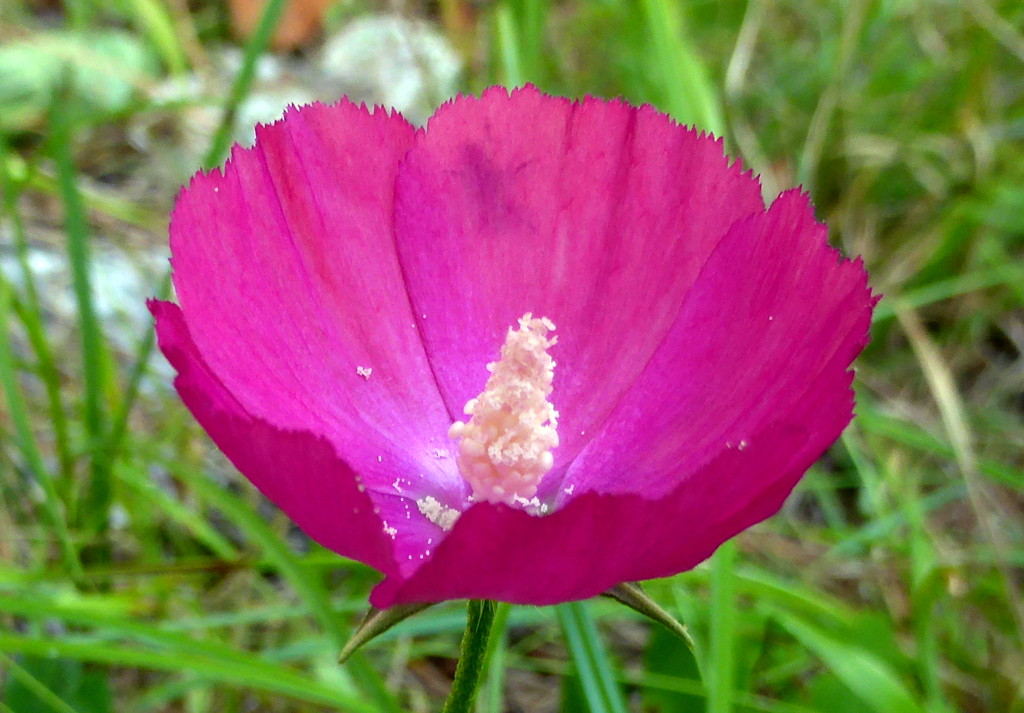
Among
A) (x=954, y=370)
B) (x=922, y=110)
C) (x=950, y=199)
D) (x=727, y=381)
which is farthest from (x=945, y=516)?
(x=727, y=381)

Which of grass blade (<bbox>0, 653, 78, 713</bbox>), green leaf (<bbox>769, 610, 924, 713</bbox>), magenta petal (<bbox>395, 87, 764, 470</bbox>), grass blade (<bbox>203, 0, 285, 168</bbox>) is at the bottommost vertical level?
grass blade (<bbox>0, 653, 78, 713</bbox>)

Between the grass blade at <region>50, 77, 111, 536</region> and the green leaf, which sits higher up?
the grass blade at <region>50, 77, 111, 536</region>

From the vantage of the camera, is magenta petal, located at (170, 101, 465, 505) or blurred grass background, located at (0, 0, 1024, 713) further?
blurred grass background, located at (0, 0, 1024, 713)

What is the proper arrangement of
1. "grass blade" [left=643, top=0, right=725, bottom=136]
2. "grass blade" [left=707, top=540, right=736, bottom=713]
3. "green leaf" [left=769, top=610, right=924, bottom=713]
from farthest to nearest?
"grass blade" [left=643, top=0, right=725, bottom=136] → "green leaf" [left=769, top=610, right=924, bottom=713] → "grass blade" [left=707, top=540, right=736, bottom=713]

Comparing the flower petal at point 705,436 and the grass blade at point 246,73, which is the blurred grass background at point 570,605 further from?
the flower petal at point 705,436

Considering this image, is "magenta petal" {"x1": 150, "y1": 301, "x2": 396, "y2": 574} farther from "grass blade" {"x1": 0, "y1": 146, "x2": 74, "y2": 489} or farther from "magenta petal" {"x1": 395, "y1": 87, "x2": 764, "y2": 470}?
"grass blade" {"x1": 0, "y1": 146, "x2": 74, "y2": 489}

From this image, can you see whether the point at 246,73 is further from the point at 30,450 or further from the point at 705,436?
the point at 705,436

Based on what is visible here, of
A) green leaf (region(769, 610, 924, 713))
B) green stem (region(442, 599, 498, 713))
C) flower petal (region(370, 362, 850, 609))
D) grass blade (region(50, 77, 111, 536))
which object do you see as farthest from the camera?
grass blade (region(50, 77, 111, 536))


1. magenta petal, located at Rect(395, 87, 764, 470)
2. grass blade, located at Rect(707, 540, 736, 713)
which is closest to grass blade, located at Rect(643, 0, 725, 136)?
magenta petal, located at Rect(395, 87, 764, 470)
